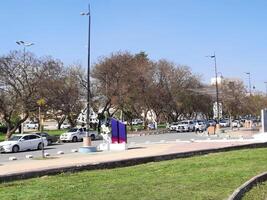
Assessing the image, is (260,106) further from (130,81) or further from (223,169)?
(223,169)

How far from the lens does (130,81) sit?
77.7 m

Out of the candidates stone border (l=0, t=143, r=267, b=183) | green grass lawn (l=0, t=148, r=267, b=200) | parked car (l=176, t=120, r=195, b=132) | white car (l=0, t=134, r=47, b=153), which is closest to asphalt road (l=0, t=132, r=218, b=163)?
white car (l=0, t=134, r=47, b=153)

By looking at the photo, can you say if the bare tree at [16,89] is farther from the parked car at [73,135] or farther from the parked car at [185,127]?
the parked car at [185,127]

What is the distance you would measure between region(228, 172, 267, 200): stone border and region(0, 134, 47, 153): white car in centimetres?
2765

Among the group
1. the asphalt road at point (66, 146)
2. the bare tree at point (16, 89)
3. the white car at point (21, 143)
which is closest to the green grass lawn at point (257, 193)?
the asphalt road at point (66, 146)

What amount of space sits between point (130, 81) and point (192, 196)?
67.0m

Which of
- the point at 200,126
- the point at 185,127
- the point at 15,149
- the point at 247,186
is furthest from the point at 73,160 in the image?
the point at 200,126

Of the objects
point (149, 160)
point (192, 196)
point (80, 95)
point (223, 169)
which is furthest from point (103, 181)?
point (80, 95)

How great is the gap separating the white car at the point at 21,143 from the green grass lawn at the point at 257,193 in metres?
28.6

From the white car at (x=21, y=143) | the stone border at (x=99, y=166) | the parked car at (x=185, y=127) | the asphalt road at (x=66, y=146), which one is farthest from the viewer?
the parked car at (x=185, y=127)

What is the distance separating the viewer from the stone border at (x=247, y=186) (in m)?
10.8

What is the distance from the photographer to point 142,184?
12602 mm

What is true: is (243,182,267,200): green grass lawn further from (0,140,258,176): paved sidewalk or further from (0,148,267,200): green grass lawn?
(0,140,258,176): paved sidewalk

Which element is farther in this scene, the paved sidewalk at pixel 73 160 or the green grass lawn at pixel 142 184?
the paved sidewalk at pixel 73 160
